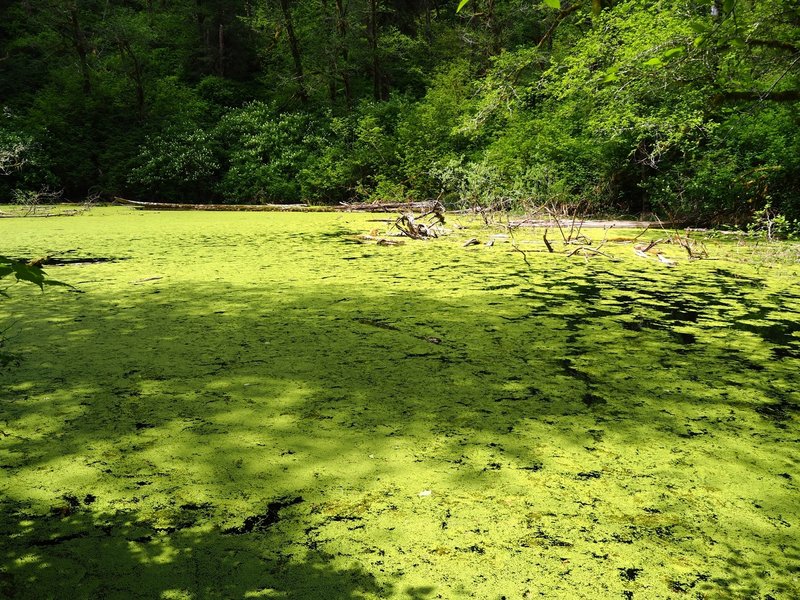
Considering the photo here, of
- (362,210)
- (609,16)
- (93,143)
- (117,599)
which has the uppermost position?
(609,16)

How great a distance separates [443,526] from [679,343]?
2514 millimetres

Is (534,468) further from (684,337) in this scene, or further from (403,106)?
(403,106)

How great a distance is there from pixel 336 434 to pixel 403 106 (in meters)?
16.1

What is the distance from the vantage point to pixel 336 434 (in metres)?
2.47

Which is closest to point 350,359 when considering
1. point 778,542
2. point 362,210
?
point 778,542

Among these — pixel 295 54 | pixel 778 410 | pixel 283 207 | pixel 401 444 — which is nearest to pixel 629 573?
pixel 401 444

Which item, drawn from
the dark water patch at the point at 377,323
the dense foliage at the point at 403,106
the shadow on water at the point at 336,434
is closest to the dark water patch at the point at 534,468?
the shadow on water at the point at 336,434

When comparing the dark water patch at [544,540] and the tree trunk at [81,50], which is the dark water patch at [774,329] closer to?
the dark water patch at [544,540]

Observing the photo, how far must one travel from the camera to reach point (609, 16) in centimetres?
1041

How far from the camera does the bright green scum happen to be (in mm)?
1621

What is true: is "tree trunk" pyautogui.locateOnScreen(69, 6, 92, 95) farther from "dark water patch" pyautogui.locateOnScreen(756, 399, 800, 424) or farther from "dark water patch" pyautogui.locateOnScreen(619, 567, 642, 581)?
"dark water patch" pyautogui.locateOnScreen(619, 567, 642, 581)

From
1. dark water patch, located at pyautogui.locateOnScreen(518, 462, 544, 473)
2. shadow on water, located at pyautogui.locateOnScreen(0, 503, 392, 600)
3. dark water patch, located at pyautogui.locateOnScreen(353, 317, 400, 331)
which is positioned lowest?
shadow on water, located at pyautogui.locateOnScreen(0, 503, 392, 600)

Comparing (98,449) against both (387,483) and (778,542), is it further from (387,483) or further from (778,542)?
(778,542)

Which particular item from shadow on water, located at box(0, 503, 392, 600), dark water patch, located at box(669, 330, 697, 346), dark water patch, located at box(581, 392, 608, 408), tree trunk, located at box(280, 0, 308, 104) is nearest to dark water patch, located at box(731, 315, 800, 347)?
dark water patch, located at box(669, 330, 697, 346)
